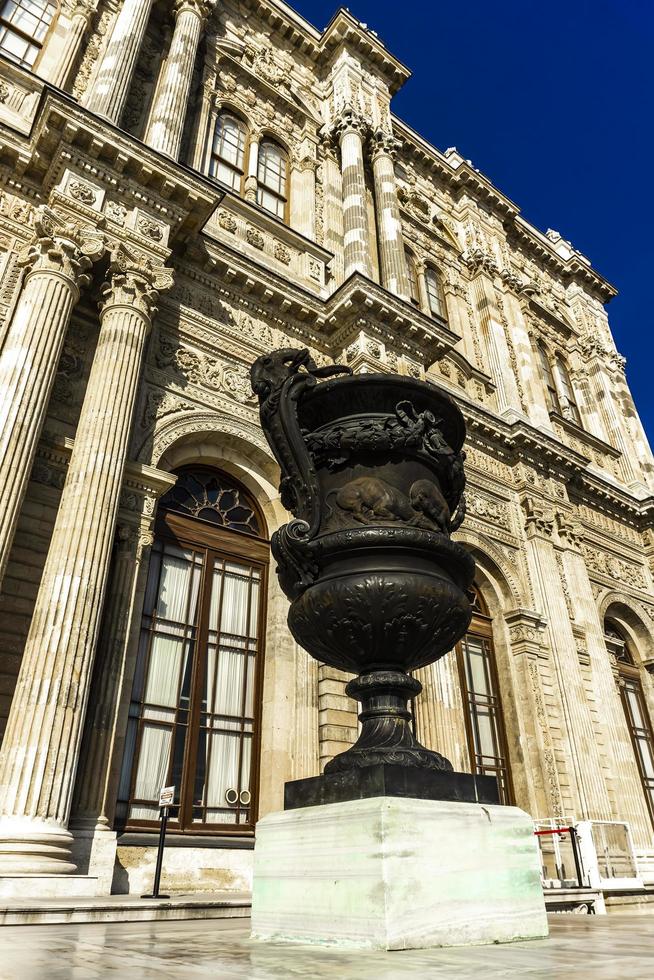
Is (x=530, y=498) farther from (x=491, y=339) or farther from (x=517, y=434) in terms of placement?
(x=491, y=339)

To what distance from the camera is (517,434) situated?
1359 centimetres

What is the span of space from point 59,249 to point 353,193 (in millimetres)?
7326

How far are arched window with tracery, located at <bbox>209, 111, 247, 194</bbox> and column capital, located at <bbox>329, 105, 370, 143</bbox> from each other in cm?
210

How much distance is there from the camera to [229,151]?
12.2 meters

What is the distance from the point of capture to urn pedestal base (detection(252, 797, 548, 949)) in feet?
7.61

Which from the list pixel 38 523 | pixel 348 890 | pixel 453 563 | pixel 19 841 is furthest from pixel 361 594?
pixel 38 523

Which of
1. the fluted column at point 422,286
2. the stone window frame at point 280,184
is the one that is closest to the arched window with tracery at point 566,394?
the fluted column at point 422,286

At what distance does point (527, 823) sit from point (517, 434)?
11460 mm

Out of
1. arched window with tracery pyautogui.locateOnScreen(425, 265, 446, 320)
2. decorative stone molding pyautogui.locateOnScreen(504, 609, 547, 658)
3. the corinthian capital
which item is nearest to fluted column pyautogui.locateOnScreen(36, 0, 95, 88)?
the corinthian capital

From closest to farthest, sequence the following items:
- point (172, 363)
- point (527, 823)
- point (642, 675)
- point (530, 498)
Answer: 1. point (527, 823)
2. point (172, 363)
3. point (530, 498)
4. point (642, 675)

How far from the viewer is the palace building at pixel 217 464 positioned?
19.8 feet

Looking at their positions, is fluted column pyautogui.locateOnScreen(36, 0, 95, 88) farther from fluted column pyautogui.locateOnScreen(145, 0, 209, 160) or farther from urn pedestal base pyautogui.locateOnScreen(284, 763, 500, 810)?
urn pedestal base pyautogui.locateOnScreen(284, 763, 500, 810)

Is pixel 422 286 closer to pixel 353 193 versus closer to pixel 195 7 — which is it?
pixel 353 193

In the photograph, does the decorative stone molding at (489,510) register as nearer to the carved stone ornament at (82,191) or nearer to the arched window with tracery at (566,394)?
the arched window with tracery at (566,394)
